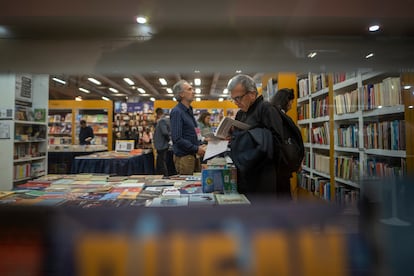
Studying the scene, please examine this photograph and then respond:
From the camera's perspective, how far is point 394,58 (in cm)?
96

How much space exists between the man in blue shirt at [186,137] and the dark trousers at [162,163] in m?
0.12

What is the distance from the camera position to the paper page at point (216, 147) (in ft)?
4.87

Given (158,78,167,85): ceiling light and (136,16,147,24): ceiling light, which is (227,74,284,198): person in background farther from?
(136,16,147,24): ceiling light

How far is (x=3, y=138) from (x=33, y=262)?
481mm

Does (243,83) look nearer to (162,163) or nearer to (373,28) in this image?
(373,28)

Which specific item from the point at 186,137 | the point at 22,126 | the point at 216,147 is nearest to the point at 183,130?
the point at 186,137

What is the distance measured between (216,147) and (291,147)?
0.40m

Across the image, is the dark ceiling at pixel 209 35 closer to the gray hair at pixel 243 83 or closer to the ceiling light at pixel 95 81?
the ceiling light at pixel 95 81

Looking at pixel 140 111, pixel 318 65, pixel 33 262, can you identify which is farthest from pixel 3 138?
pixel 140 111

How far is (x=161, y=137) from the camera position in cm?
239

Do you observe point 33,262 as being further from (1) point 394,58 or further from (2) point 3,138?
(1) point 394,58

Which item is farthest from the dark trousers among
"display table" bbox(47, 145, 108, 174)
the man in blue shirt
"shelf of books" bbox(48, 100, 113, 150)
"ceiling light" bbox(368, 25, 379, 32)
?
"ceiling light" bbox(368, 25, 379, 32)

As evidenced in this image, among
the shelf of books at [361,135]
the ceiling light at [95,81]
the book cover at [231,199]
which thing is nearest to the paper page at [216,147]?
the book cover at [231,199]

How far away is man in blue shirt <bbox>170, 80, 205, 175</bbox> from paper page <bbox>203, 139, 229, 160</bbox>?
1.55ft
